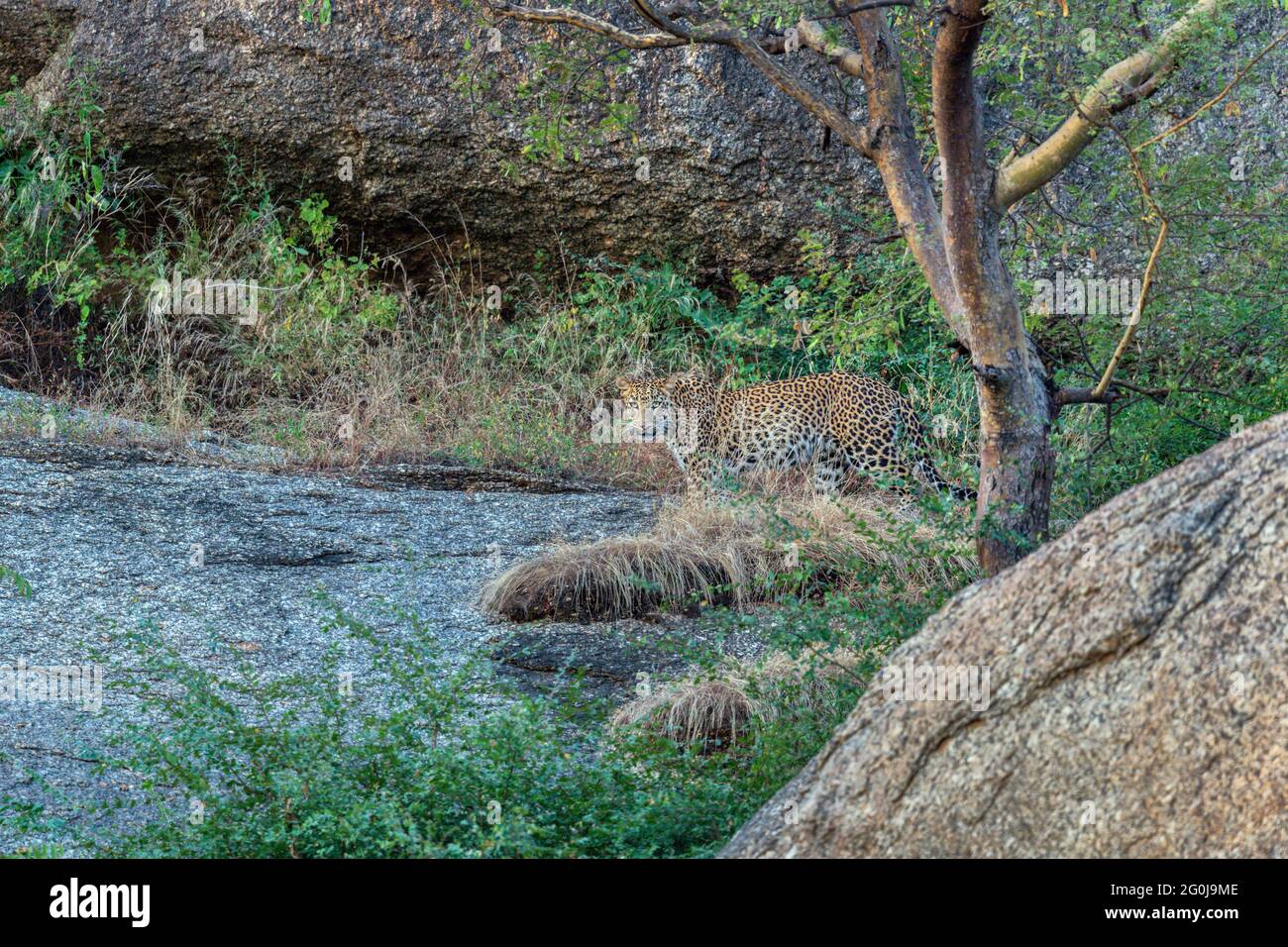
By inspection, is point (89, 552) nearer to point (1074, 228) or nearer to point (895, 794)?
point (895, 794)

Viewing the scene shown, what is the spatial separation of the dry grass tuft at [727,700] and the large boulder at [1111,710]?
259 centimetres

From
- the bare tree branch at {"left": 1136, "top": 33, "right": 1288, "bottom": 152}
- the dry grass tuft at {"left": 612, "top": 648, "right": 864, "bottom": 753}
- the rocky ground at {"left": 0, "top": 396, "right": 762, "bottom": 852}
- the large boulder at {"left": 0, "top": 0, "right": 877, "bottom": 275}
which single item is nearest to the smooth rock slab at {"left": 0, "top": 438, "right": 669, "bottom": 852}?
the rocky ground at {"left": 0, "top": 396, "right": 762, "bottom": 852}

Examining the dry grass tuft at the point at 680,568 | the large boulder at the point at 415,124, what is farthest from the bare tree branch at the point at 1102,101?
the large boulder at the point at 415,124

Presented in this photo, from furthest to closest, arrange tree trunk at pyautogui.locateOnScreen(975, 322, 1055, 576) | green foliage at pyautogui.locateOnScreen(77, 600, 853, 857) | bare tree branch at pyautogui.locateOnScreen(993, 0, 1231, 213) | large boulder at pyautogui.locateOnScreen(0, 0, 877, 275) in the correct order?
large boulder at pyautogui.locateOnScreen(0, 0, 877, 275)
tree trunk at pyautogui.locateOnScreen(975, 322, 1055, 576)
bare tree branch at pyautogui.locateOnScreen(993, 0, 1231, 213)
green foliage at pyautogui.locateOnScreen(77, 600, 853, 857)

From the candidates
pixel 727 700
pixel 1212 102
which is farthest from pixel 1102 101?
pixel 727 700

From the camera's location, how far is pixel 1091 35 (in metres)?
6.34

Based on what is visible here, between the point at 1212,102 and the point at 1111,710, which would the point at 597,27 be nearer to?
the point at 1212,102

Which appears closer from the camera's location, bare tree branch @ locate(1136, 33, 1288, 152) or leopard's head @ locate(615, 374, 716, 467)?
bare tree branch @ locate(1136, 33, 1288, 152)

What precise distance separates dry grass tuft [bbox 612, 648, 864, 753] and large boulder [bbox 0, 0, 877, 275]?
290 inches

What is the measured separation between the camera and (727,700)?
22.5ft

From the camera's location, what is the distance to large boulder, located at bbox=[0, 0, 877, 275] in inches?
528

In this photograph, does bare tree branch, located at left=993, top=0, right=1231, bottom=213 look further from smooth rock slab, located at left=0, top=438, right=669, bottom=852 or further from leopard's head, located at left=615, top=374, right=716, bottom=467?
leopard's head, located at left=615, top=374, right=716, bottom=467

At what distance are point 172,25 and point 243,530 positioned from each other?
624cm

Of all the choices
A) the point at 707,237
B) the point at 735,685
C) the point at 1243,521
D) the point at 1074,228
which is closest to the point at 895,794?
the point at 1243,521
